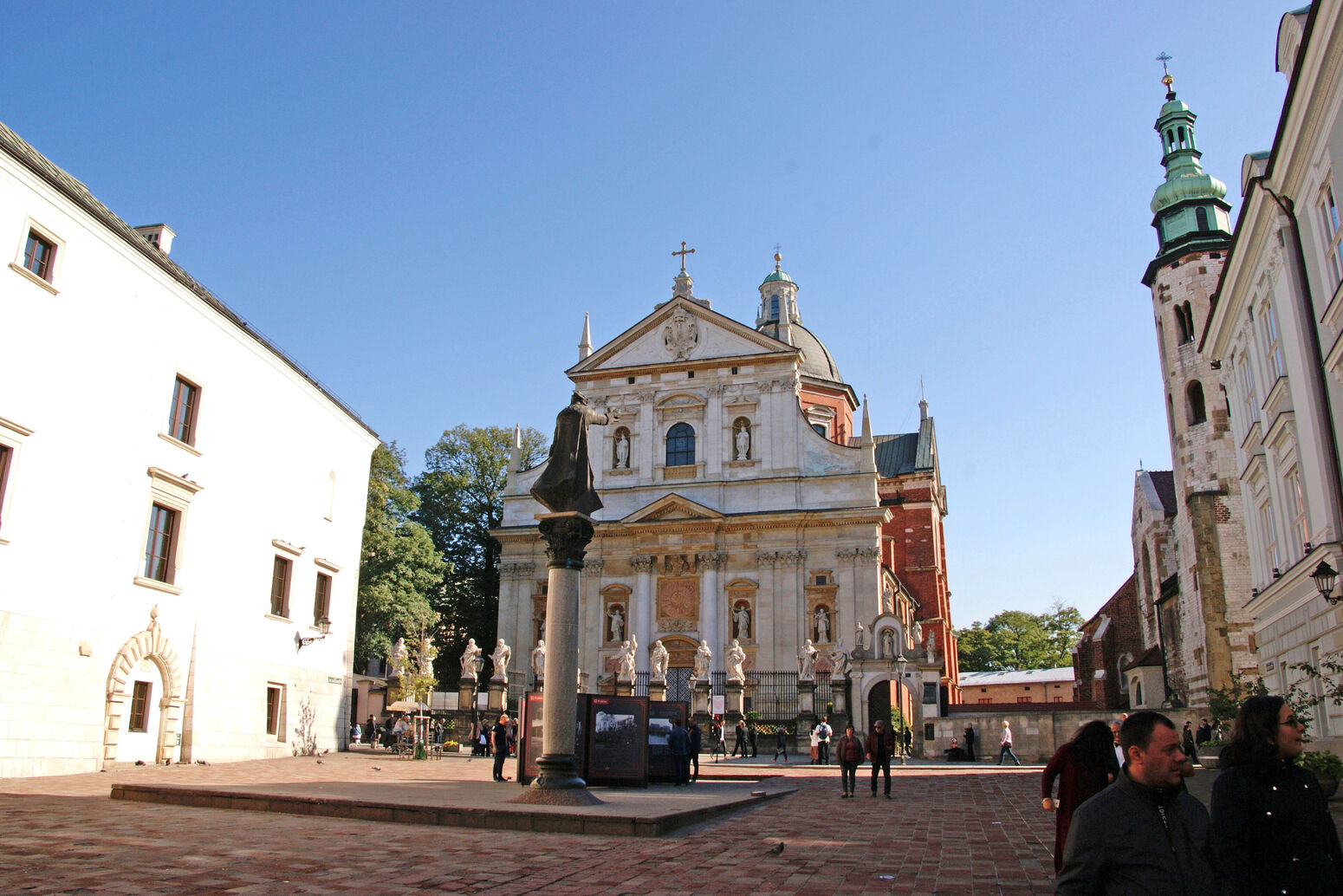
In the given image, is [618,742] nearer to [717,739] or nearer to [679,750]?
[679,750]

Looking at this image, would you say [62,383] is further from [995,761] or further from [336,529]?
[995,761]

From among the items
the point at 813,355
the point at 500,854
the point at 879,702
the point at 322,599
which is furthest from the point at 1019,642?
the point at 500,854

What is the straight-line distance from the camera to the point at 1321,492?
1634cm

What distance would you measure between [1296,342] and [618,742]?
1366 centimetres

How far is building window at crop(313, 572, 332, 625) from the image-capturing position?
2806 centimetres

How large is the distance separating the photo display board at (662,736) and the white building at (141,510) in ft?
34.2

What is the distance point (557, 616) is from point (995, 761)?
2186 cm

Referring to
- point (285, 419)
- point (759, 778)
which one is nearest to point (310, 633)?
point (285, 419)

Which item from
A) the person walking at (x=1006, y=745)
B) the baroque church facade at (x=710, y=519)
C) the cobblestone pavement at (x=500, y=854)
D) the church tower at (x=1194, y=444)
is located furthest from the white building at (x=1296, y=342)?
the baroque church facade at (x=710, y=519)

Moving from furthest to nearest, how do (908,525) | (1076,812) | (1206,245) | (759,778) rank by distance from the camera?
(908,525)
(1206,245)
(759,778)
(1076,812)

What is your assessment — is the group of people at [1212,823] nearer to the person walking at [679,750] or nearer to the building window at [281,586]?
the person walking at [679,750]

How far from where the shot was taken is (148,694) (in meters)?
21.2

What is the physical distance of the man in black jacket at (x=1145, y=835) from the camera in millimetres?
3494

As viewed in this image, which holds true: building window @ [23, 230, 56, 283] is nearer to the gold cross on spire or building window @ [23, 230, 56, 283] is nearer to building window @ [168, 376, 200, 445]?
building window @ [168, 376, 200, 445]
